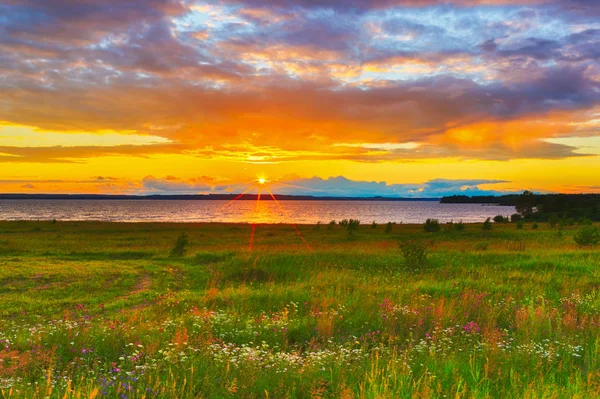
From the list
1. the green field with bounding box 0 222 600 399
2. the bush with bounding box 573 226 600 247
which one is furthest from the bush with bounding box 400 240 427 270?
the bush with bounding box 573 226 600 247

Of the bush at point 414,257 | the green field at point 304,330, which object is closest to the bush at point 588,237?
the green field at point 304,330

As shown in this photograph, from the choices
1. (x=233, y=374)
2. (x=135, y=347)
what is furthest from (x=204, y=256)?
(x=233, y=374)

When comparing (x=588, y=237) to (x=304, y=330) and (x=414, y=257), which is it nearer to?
(x=414, y=257)

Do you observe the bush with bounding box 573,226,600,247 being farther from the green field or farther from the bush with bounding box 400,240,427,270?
the bush with bounding box 400,240,427,270

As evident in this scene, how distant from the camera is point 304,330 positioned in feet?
30.7

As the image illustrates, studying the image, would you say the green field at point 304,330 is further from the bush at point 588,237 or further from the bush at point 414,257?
the bush at point 588,237

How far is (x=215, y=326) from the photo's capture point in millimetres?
9617

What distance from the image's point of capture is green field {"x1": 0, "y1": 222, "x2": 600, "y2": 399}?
555 centimetres

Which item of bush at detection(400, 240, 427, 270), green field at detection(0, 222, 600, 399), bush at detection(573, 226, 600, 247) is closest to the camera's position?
green field at detection(0, 222, 600, 399)

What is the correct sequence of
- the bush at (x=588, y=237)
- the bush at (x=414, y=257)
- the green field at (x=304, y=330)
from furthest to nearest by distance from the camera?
1. the bush at (x=588, y=237)
2. the bush at (x=414, y=257)
3. the green field at (x=304, y=330)

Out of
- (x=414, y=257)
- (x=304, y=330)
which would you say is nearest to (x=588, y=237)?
(x=414, y=257)

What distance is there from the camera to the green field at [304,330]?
5.55 m

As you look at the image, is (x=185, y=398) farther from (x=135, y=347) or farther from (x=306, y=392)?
(x=135, y=347)

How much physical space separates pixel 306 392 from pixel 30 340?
605 cm
